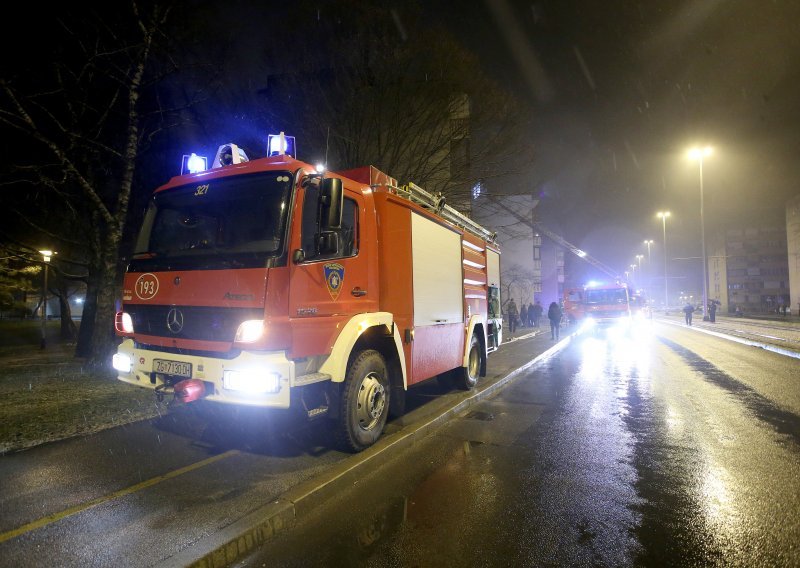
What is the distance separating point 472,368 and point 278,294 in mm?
5407

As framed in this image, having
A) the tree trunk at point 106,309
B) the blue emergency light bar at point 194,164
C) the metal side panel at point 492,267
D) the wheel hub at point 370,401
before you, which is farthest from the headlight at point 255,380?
the tree trunk at point 106,309

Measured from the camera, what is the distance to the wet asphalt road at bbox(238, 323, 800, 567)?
2.99m

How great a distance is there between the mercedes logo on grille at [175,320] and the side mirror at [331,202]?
5.39 feet

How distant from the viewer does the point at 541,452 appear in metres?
5.02

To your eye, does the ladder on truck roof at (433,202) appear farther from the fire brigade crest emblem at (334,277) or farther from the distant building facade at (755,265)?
the distant building facade at (755,265)

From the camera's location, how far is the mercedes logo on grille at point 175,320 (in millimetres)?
4453

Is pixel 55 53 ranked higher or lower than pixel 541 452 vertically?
higher

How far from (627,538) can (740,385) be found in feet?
24.6

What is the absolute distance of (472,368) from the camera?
28.2ft

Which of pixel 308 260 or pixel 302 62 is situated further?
pixel 302 62

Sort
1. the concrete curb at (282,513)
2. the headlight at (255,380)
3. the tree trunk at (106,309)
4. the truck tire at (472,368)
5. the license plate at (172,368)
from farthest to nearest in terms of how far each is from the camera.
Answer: the tree trunk at (106,309) → the truck tire at (472,368) → the license plate at (172,368) → the headlight at (255,380) → the concrete curb at (282,513)

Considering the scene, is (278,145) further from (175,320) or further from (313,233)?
(175,320)

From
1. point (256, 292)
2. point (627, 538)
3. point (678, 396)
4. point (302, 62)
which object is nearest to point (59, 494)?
point (256, 292)

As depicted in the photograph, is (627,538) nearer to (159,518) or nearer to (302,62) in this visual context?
(159,518)
